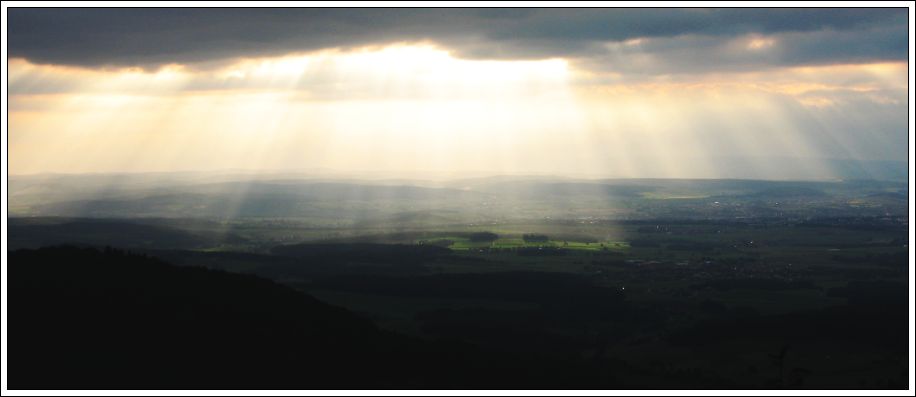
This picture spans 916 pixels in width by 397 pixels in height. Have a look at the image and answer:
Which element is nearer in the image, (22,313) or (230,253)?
(22,313)

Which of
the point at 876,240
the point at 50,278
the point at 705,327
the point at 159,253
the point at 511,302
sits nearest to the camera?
the point at 50,278

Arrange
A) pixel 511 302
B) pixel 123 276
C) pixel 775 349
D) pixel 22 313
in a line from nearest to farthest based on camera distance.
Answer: pixel 22 313
pixel 123 276
pixel 775 349
pixel 511 302

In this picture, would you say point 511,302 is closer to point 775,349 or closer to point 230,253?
point 775,349

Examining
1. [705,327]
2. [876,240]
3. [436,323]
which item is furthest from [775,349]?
[876,240]

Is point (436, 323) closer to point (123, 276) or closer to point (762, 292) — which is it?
point (123, 276)

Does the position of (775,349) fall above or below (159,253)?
below

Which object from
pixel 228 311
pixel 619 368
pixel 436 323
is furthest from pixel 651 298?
pixel 228 311
